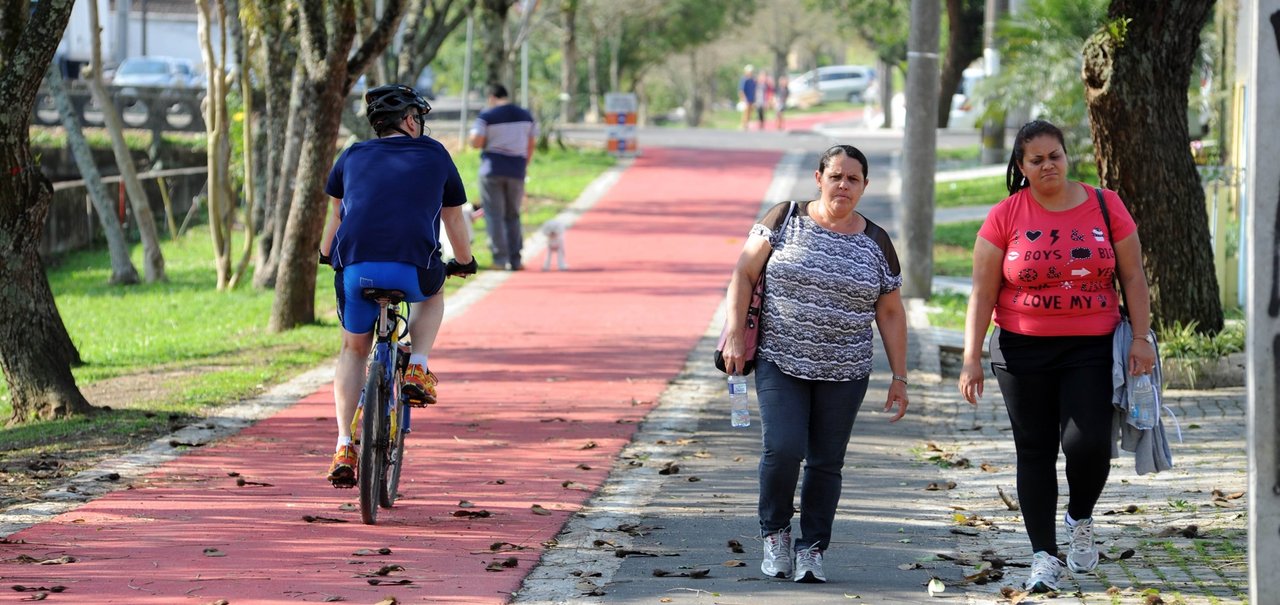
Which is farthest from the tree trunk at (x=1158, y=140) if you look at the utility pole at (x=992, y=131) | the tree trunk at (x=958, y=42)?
the tree trunk at (x=958, y=42)

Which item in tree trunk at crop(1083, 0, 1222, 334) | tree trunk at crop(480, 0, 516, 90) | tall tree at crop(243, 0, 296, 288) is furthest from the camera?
tree trunk at crop(480, 0, 516, 90)

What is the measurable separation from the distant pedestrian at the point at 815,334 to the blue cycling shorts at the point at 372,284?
5.11 feet

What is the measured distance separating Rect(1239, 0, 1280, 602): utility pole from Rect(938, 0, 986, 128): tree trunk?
3042 cm

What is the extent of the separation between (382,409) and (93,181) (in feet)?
41.4

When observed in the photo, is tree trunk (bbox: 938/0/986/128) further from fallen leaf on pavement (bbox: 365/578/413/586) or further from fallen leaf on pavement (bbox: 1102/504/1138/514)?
fallen leaf on pavement (bbox: 365/578/413/586)

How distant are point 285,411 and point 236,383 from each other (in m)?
1.06

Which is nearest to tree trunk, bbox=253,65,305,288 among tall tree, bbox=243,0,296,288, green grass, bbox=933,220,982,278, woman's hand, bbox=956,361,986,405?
tall tree, bbox=243,0,296,288

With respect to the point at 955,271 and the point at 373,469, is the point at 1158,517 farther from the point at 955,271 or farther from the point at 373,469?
the point at 955,271

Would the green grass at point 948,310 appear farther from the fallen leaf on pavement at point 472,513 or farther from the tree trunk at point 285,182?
the fallen leaf on pavement at point 472,513

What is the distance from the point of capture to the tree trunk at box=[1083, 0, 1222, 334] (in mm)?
11062

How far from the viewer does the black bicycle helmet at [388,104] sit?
7348mm

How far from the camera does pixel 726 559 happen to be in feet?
22.2

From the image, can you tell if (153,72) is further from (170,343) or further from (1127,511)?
(1127,511)

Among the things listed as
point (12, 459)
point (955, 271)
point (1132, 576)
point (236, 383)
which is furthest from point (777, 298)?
point (955, 271)
